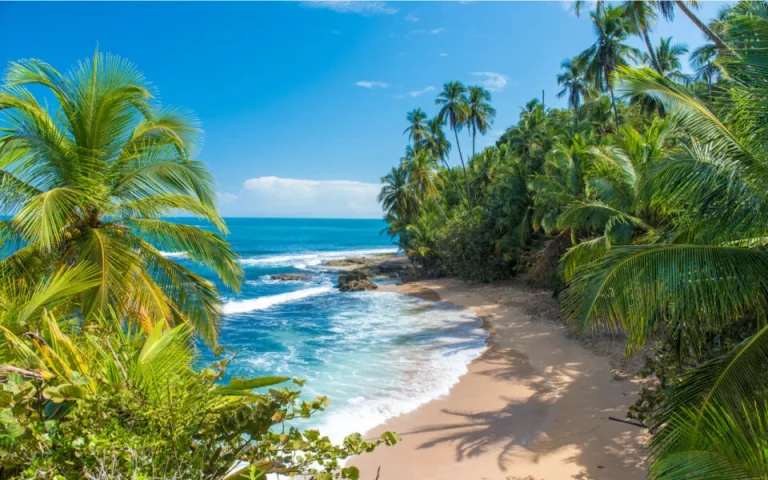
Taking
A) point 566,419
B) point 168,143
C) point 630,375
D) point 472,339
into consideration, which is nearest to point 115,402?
point 168,143

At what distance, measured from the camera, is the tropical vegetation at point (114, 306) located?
6.38ft

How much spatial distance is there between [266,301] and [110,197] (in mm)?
22044

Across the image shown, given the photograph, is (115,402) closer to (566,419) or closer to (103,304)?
(103,304)

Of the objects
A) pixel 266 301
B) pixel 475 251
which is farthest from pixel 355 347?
pixel 475 251

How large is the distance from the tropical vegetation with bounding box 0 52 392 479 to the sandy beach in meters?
3.00

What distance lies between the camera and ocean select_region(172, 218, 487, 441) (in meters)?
10.3

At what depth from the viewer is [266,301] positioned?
26.5 metres

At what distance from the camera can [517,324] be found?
653 inches

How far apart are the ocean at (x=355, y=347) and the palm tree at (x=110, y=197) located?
1.87 feet

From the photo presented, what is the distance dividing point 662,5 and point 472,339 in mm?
16407

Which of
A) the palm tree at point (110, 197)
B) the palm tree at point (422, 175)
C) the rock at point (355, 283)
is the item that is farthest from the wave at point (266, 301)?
the palm tree at point (110, 197)

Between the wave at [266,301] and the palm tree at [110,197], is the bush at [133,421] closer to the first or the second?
the palm tree at [110,197]

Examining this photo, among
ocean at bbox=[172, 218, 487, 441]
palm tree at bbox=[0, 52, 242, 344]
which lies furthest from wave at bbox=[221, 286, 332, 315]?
palm tree at bbox=[0, 52, 242, 344]

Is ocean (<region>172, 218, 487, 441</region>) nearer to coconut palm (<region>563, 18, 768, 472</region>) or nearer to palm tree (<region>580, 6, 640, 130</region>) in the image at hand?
coconut palm (<region>563, 18, 768, 472</region>)
